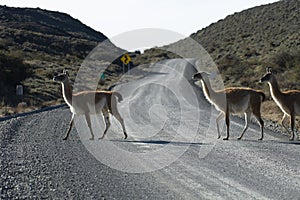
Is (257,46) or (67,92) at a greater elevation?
(257,46)

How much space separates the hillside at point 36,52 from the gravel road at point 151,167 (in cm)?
Result: 935

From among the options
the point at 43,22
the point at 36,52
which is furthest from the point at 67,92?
the point at 43,22

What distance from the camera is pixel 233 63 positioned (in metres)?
44.3

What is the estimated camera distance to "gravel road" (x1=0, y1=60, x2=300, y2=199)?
252 inches

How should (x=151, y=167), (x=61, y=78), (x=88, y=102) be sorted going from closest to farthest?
(x=151, y=167) < (x=88, y=102) < (x=61, y=78)

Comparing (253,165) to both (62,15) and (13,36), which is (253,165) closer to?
(13,36)

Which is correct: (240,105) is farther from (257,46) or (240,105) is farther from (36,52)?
(36,52)

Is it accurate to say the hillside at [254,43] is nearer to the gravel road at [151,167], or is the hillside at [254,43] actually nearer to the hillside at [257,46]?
the hillside at [257,46]

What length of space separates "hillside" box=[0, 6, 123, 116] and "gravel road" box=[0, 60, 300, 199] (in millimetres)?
9348

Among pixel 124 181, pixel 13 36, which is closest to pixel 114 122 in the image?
pixel 124 181

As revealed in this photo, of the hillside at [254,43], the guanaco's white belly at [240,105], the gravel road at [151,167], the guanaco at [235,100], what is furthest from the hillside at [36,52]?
the hillside at [254,43]

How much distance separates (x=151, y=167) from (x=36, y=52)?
60.9 metres

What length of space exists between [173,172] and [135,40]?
15.1 ft

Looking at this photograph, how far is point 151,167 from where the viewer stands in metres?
8.17
